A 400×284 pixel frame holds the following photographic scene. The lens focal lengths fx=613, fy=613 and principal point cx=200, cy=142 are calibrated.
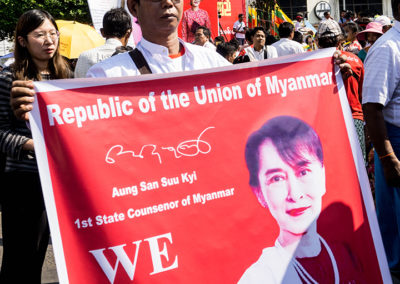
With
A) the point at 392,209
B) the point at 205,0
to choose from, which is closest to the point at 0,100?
the point at 392,209

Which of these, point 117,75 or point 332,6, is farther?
point 332,6

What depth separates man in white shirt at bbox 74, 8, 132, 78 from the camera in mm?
5234

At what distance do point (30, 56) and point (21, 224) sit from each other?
3.06ft

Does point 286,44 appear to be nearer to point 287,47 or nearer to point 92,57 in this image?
point 287,47

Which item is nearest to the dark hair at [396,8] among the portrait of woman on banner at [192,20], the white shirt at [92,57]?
the white shirt at [92,57]

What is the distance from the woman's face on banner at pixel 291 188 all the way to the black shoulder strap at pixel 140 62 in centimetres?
59

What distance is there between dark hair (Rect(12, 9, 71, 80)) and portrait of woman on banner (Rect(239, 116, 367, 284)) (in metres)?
1.40

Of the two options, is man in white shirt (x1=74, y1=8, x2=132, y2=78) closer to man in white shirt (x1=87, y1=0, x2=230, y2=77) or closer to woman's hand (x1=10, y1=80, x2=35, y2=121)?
man in white shirt (x1=87, y1=0, x2=230, y2=77)

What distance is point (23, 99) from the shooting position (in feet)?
7.85

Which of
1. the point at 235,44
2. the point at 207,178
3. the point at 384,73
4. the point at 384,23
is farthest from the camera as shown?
the point at 235,44

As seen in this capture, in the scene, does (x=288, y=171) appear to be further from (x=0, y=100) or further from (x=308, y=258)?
(x=0, y=100)

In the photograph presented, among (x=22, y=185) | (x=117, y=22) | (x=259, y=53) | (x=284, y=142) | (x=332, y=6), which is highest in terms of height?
(x=332, y=6)

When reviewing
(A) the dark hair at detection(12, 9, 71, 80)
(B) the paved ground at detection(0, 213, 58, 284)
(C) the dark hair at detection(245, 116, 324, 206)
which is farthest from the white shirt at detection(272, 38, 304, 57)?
(C) the dark hair at detection(245, 116, 324, 206)

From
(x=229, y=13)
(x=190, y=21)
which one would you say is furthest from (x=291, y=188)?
(x=229, y=13)
